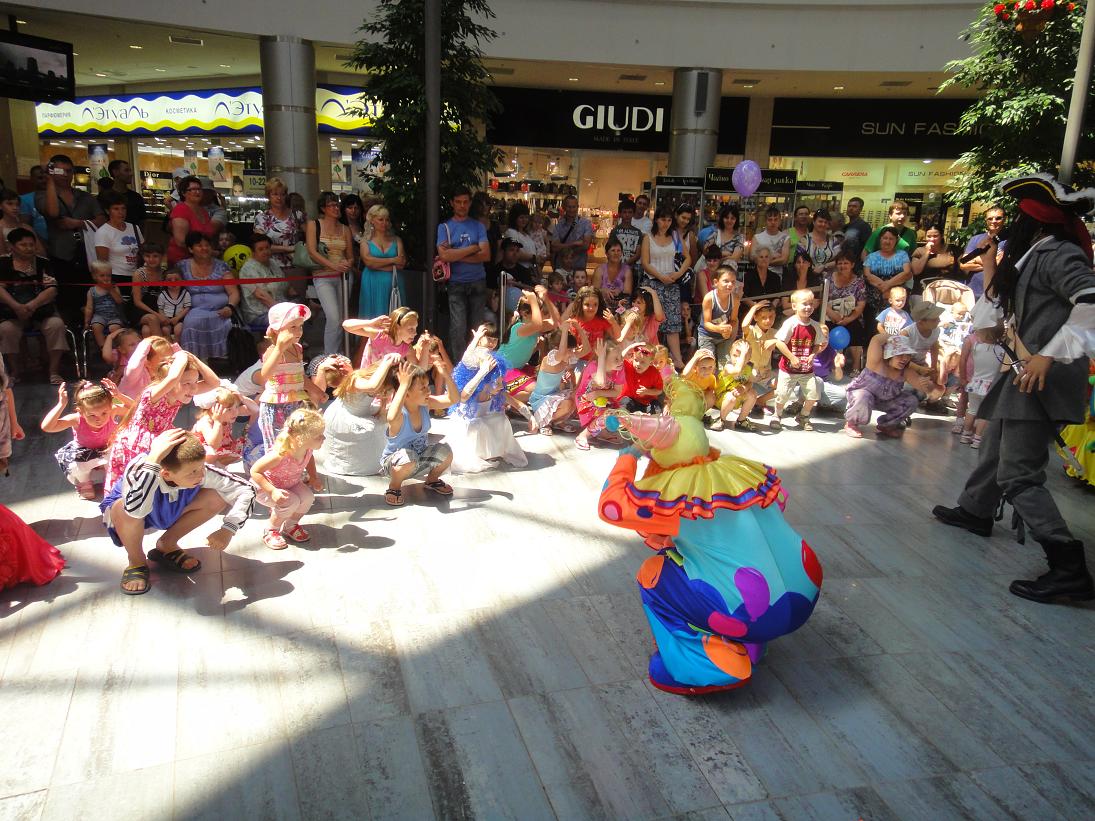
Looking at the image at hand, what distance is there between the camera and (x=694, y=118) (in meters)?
13.2

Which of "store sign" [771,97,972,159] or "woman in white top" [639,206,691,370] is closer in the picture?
"woman in white top" [639,206,691,370]

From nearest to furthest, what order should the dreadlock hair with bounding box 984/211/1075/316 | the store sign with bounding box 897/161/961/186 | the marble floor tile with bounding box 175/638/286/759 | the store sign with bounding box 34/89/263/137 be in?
the marble floor tile with bounding box 175/638/286/759, the dreadlock hair with bounding box 984/211/1075/316, the store sign with bounding box 34/89/263/137, the store sign with bounding box 897/161/961/186

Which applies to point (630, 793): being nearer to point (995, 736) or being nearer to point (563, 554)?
point (995, 736)

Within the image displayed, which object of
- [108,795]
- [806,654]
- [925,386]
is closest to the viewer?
[108,795]

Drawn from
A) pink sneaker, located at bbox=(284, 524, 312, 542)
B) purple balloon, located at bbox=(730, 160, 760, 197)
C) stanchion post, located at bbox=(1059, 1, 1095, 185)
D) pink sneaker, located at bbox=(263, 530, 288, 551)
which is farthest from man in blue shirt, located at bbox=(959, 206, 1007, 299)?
pink sneaker, located at bbox=(263, 530, 288, 551)

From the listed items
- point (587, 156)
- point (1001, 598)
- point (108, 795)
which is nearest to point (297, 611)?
point (108, 795)

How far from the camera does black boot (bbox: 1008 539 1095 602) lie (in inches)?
164

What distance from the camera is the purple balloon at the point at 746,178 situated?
10.5m

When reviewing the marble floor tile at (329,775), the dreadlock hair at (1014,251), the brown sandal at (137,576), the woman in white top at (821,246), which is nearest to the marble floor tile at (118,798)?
the marble floor tile at (329,775)

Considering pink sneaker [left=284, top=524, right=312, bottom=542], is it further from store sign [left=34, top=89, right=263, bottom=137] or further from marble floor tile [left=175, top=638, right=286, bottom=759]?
store sign [left=34, top=89, right=263, bottom=137]

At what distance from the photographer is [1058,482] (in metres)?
6.00

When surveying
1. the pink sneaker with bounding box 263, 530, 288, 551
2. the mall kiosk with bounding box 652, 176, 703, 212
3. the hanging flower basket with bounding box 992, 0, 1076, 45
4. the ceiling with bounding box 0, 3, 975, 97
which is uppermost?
the ceiling with bounding box 0, 3, 975, 97

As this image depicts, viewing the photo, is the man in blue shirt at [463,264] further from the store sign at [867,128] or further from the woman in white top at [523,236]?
the store sign at [867,128]

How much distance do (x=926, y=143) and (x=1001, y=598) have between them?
15045mm
